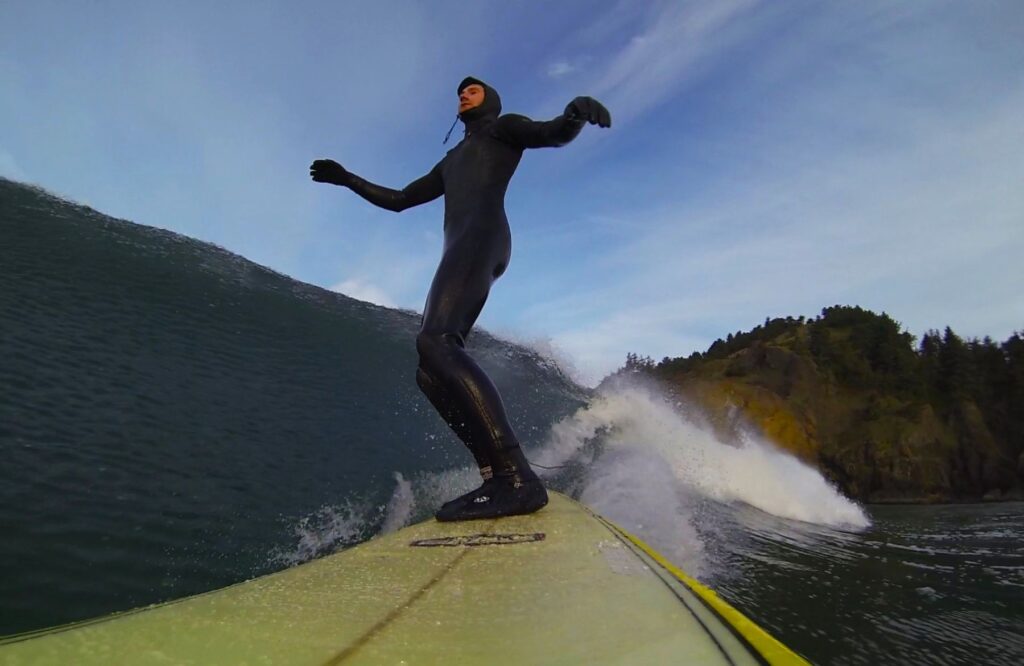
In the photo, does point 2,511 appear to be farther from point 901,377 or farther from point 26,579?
point 901,377

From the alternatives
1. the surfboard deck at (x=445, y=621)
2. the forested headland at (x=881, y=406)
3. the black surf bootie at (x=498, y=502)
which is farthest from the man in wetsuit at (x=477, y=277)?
the forested headland at (x=881, y=406)

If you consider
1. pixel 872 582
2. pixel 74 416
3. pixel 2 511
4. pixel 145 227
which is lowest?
pixel 872 582

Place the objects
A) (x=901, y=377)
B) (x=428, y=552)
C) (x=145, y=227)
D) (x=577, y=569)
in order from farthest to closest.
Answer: (x=901, y=377) < (x=145, y=227) < (x=428, y=552) < (x=577, y=569)

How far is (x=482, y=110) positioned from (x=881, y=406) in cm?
4350

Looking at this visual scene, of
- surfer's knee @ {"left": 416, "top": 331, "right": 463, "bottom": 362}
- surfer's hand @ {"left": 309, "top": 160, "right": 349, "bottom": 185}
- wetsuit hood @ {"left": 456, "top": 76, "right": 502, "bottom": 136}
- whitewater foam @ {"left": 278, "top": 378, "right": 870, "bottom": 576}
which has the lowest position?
whitewater foam @ {"left": 278, "top": 378, "right": 870, "bottom": 576}

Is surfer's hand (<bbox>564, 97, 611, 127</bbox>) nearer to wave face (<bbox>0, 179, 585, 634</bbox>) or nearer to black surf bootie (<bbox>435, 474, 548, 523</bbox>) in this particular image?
black surf bootie (<bbox>435, 474, 548, 523</bbox>)

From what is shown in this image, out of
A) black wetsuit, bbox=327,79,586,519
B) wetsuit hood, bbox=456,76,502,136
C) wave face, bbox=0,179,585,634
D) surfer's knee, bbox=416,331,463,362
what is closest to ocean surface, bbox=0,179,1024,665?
wave face, bbox=0,179,585,634

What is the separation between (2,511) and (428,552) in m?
2.12

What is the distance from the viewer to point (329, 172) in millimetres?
3375

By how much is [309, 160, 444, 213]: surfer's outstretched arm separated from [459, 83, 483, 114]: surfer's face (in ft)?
1.26

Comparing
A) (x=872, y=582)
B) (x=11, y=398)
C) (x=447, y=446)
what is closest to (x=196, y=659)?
(x=872, y=582)

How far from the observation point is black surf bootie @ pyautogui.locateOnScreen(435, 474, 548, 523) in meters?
2.31

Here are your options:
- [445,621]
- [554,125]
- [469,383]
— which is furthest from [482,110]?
[445,621]

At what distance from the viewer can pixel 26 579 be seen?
1936mm
